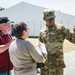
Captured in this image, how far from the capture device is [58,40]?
215 inches

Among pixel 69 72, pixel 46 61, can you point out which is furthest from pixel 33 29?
pixel 46 61

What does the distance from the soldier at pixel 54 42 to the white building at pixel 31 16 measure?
3872 cm

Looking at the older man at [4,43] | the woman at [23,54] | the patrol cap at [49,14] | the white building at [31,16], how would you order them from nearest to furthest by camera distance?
the woman at [23,54]
the older man at [4,43]
the patrol cap at [49,14]
the white building at [31,16]

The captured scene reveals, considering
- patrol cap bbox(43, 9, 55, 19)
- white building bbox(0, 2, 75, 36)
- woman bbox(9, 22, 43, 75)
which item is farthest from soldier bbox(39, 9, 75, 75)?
white building bbox(0, 2, 75, 36)

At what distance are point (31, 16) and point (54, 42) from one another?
41688 millimetres

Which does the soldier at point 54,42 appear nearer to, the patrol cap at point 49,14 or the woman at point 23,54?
the patrol cap at point 49,14

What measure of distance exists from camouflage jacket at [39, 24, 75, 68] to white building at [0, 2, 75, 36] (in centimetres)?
3873

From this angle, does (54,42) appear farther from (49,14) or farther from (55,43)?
(49,14)

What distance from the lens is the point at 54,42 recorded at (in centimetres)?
550


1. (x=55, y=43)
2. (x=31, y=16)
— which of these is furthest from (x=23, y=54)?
(x=31, y=16)

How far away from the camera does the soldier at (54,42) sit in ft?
17.9

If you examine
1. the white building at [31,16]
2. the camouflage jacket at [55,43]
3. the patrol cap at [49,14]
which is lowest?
the white building at [31,16]

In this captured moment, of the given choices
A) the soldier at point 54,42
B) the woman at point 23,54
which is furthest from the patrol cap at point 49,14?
the woman at point 23,54

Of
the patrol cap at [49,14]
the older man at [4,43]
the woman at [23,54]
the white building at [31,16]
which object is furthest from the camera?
the white building at [31,16]
